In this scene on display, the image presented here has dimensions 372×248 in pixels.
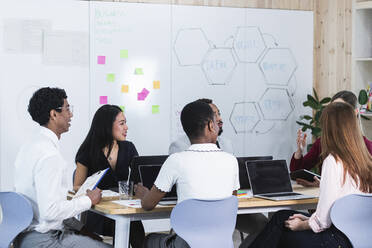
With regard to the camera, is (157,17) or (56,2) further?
(157,17)

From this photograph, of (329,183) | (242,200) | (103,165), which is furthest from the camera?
(103,165)

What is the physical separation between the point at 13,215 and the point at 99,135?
42.2 inches

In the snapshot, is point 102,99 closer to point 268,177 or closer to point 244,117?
point 244,117

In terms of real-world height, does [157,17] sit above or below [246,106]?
above

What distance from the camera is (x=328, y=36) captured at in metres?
5.73

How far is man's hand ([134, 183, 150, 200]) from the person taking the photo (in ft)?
10.0

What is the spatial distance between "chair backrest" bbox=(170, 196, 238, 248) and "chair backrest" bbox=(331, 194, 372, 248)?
0.52 meters

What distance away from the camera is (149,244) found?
2.94 metres

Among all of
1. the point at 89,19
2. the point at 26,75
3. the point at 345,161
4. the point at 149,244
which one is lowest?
the point at 149,244

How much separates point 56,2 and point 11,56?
1.96ft

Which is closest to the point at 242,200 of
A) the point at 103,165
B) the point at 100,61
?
the point at 103,165

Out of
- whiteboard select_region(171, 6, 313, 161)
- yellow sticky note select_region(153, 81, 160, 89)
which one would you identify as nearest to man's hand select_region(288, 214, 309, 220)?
whiteboard select_region(171, 6, 313, 161)

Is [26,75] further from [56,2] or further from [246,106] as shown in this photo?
[246,106]

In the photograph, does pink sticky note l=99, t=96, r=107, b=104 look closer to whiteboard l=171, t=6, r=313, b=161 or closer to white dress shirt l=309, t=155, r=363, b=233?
whiteboard l=171, t=6, r=313, b=161
